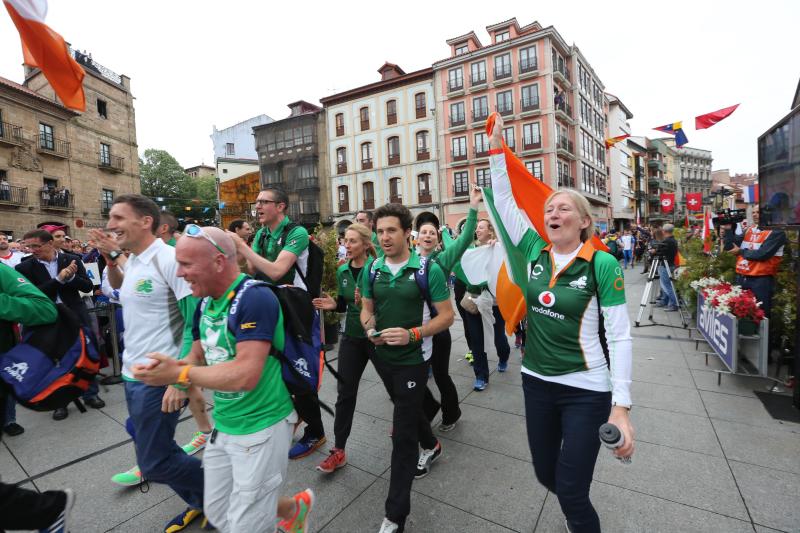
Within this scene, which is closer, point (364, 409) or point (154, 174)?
point (364, 409)

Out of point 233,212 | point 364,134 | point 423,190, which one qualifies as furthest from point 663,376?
point 233,212

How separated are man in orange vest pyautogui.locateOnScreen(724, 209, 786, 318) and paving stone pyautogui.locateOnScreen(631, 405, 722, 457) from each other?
114 inches

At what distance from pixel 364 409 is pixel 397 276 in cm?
233

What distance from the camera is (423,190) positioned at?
32750mm

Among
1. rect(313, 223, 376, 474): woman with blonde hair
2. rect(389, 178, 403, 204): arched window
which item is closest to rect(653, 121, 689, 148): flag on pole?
rect(313, 223, 376, 474): woman with blonde hair

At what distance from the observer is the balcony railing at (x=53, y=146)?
73.1 feet

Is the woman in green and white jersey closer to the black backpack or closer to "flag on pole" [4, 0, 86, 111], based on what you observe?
the black backpack

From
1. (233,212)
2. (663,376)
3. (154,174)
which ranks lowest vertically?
(663,376)

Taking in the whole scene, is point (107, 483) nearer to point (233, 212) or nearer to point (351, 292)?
point (351, 292)

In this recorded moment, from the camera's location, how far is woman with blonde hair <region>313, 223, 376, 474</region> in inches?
127

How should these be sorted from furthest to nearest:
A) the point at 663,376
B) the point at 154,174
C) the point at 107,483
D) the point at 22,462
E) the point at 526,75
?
the point at 154,174
the point at 526,75
the point at 663,376
the point at 22,462
the point at 107,483

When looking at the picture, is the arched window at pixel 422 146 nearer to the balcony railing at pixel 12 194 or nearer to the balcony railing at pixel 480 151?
the balcony railing at pixel 480 151

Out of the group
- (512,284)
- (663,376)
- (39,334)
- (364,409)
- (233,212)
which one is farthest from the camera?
(233,212)

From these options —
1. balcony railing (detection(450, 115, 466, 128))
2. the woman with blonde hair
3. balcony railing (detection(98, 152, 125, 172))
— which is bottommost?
the woman with blonde hair
